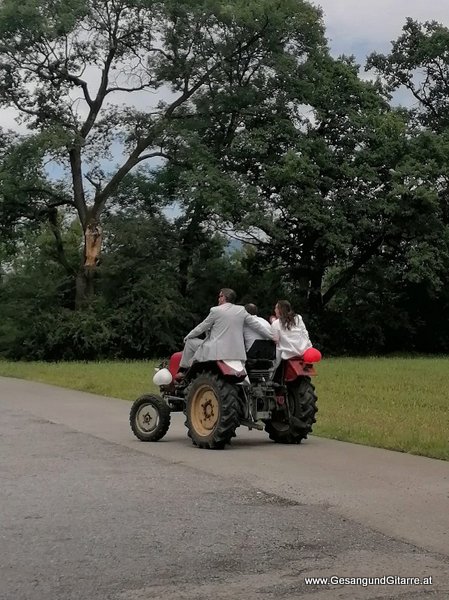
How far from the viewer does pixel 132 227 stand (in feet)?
130

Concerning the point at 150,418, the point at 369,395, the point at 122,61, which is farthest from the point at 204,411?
the point at 122,61

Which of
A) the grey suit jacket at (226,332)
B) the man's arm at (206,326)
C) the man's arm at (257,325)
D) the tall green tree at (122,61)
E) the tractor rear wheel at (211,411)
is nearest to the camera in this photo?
the tractor rear wheel at (211,411)

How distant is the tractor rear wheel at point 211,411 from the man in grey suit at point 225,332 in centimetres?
31

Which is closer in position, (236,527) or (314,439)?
(236,527)

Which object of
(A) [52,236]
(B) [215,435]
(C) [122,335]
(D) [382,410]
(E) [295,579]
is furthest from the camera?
(A) [52,236]

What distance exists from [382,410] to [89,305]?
84.8ft

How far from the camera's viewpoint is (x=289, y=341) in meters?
12.1

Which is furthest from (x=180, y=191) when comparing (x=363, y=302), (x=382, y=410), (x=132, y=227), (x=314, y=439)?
(x=314, y=439)

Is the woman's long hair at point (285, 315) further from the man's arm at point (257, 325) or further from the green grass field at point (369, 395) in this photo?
the green grass field at point (369, 395)

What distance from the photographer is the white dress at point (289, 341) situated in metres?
12.1

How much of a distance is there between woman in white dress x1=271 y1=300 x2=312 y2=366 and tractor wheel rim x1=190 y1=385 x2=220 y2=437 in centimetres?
112

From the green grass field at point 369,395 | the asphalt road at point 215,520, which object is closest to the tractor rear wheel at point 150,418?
the asphalt road at point 215,520

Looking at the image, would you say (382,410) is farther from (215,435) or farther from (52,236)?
(52,236)

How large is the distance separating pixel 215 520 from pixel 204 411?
4487 millimetres
